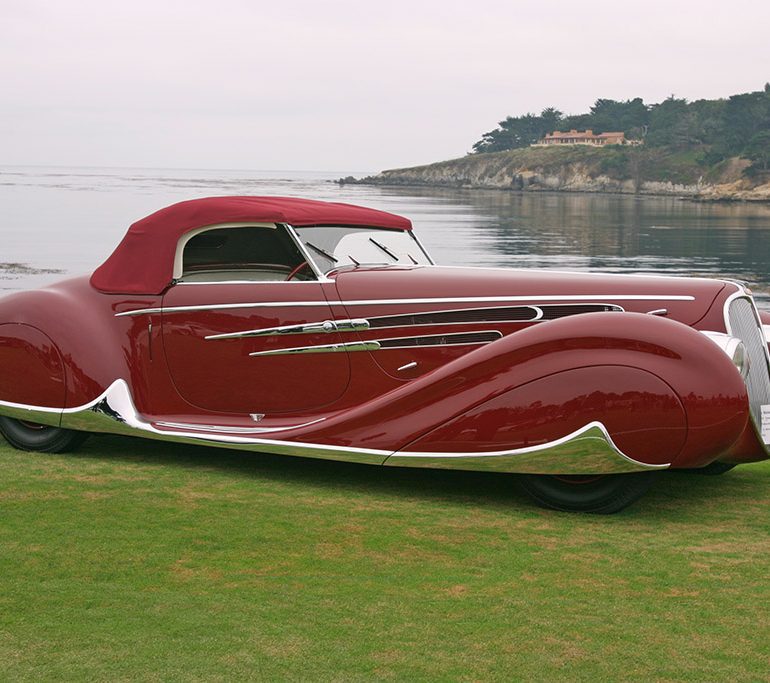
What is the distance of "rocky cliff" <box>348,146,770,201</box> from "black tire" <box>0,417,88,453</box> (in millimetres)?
118522

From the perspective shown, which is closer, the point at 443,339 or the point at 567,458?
the point at 567,458

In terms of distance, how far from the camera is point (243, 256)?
23.9ft

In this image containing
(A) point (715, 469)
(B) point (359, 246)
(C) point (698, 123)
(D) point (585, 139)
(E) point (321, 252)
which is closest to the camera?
(E) point (321, 252)

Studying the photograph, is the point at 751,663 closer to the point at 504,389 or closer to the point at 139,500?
the point at 504,389

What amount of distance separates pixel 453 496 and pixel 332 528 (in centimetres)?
109

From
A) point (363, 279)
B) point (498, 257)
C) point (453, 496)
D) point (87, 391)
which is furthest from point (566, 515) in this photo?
point (498, 257)

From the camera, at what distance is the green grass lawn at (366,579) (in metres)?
3.96

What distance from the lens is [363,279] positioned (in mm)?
6805

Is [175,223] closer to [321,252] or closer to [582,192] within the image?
[321,252]

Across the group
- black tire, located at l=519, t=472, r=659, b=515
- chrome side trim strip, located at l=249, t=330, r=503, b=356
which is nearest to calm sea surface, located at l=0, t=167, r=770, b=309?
chrome side trim strip, located at l=249, t=330, r=503, b=356

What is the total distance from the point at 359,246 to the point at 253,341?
1030 millimetres

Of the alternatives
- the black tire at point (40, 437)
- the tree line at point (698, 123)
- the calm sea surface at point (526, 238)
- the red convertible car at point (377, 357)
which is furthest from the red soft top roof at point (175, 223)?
the tree line at point (698, 123)

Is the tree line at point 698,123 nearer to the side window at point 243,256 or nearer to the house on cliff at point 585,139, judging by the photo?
the house on cliff at point 585,139

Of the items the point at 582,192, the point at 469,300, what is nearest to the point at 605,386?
the point at 469,300
